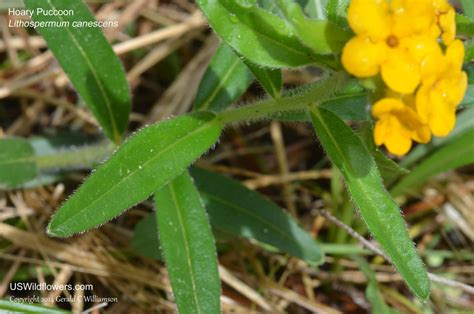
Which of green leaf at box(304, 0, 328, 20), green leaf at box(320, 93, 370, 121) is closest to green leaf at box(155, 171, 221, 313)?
green leaf at box(320, 93, 370, 121)

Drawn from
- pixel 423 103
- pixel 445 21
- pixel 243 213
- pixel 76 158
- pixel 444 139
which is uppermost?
pixel 445 21

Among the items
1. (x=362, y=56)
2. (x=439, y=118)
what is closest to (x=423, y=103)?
(x=439, y=118)

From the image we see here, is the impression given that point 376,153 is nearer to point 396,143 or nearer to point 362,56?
point 396,143

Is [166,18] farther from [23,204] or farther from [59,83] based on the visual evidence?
[23,204]

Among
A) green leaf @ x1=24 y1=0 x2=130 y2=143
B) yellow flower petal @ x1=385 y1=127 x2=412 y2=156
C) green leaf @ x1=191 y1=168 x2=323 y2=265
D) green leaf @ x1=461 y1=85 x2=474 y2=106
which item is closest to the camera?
yellow flower petal @ x1=385 y1=127 x2=412 y2=156

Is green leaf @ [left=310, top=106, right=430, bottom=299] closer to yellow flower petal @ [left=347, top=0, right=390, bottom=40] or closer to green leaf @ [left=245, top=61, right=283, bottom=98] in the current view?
green leaf @ [left=245, top=61, right=283, bottom=98]

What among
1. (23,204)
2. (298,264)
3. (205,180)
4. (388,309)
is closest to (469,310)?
(388,309)
